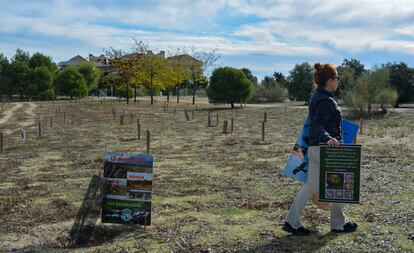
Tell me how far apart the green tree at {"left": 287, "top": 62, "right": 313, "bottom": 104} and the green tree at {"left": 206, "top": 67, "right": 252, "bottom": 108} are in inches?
729

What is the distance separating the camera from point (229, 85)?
45375 mm

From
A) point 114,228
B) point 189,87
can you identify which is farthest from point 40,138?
point 189,87

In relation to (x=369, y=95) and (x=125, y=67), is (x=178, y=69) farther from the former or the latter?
(x=369, y=95)

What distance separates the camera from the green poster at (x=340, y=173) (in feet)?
17.2

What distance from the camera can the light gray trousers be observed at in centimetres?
538

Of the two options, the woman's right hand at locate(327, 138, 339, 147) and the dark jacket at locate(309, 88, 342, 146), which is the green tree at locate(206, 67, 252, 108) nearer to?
the dark jacket at locate(309, 88, 342, 146)

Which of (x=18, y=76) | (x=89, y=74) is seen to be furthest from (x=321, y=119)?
(x=89, y=74)

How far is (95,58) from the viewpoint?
140500 mm

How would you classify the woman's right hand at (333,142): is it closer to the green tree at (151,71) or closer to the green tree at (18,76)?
the green tree at (151,71)

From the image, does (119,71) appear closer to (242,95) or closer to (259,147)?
(242,95)

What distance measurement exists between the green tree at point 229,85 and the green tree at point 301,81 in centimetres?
1853

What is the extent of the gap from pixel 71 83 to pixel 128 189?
66.0 m

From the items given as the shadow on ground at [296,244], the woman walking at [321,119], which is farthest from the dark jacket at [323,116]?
the shadow on ground at [296,244]

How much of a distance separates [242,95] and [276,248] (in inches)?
1619
